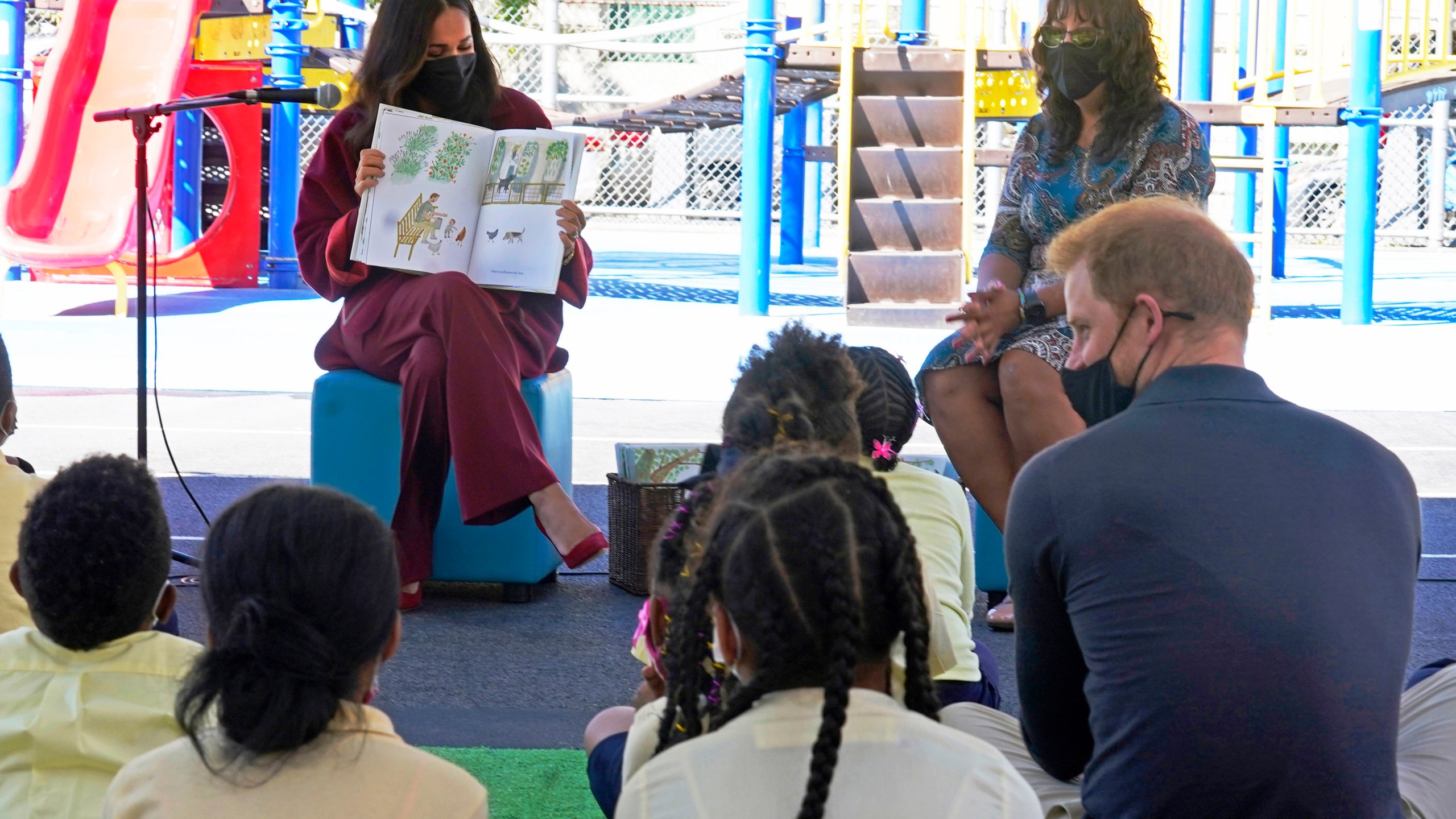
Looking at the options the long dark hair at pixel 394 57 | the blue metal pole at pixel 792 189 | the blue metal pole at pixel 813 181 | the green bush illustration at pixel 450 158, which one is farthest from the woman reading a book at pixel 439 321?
the blue metal pole at pixel 813 181

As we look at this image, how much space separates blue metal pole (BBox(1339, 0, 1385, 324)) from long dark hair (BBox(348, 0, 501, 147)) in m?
7.21

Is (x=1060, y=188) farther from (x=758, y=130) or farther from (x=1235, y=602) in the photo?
(x=758, y=130)

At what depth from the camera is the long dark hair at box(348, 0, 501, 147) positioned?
136 inches

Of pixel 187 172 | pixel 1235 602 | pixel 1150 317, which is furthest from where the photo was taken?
pixel 187 172

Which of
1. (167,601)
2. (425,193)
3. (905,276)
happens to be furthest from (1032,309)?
(905,276)

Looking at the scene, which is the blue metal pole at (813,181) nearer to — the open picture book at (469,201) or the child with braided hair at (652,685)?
the open picture book at (469,201)

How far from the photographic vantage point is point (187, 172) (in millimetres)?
11078

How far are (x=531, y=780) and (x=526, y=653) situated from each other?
0.73 m

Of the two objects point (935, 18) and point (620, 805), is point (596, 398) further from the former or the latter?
point (935, 18)

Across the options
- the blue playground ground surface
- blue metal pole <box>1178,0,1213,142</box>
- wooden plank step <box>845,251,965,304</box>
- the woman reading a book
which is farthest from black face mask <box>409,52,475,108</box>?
blue metal pole <box>1178,0,1213,142</box>

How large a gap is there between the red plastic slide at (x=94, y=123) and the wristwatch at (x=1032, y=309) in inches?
300

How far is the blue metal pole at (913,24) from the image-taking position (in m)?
9.66

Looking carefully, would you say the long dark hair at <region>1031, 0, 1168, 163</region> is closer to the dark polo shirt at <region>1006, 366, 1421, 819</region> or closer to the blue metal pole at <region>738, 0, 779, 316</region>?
the dark polo shirt at <region>1006, 366, 1421, 819</region>

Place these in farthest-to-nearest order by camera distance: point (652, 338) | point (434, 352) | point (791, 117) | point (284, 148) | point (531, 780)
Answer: point (791, 117) < point (284, 148) < point (652, 338) < point (434, 352) < point (531, 780)
